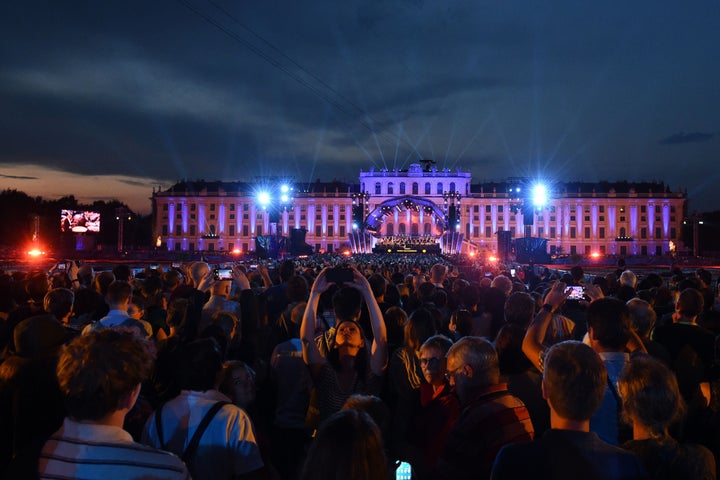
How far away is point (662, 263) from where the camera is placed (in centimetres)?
3831

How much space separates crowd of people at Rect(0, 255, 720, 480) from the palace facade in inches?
4266

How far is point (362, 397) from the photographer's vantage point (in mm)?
3055

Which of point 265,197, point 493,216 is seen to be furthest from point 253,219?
point 265,197

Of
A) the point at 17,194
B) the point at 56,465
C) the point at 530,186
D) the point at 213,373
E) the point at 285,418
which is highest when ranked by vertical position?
the point at 17,194

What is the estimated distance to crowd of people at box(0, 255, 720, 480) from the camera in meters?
2.50

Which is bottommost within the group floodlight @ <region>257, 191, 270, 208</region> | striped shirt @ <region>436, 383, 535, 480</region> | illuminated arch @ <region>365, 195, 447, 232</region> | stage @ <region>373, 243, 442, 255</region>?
striped shirt @ <region>436, 383, 535, 480</region>

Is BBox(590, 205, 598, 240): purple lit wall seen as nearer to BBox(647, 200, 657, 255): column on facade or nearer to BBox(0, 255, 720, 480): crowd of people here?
BBox(647, 200, 657, 255): column on facade

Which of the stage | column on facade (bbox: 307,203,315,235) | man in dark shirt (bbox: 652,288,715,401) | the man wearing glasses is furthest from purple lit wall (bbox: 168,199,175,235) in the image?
the man wearing glasses

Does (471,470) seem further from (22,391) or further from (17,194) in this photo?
(17,194)

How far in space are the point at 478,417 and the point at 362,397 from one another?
0.70 m

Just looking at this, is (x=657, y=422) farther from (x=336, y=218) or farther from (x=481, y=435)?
(x=336, y=218)

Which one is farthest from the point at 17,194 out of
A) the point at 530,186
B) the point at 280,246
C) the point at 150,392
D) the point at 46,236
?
the point at 150,392

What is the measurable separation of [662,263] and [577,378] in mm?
39952

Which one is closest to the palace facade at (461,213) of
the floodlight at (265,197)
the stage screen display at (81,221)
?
the stage screen display at (81,221)
